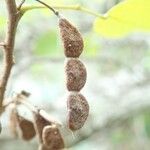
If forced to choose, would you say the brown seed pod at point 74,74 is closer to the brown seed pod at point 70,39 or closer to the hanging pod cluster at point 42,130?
the brown seed pod at point 70,39

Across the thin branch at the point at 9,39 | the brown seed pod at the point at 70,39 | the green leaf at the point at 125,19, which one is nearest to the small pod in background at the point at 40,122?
the thin branch at the point at 9,39

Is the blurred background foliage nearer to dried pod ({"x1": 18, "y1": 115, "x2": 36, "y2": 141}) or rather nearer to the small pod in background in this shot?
dried pod ({"x1": 18, "y1": 115, "x2": 36, "y2": 141})

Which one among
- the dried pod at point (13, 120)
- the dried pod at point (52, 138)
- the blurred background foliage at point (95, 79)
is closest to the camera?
the dried pod at point (52, 138)

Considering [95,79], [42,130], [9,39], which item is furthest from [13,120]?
[95,79]

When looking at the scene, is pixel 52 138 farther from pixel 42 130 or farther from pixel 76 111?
pixel 76 111

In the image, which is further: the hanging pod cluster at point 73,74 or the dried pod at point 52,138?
the dried pod at point 52,138
